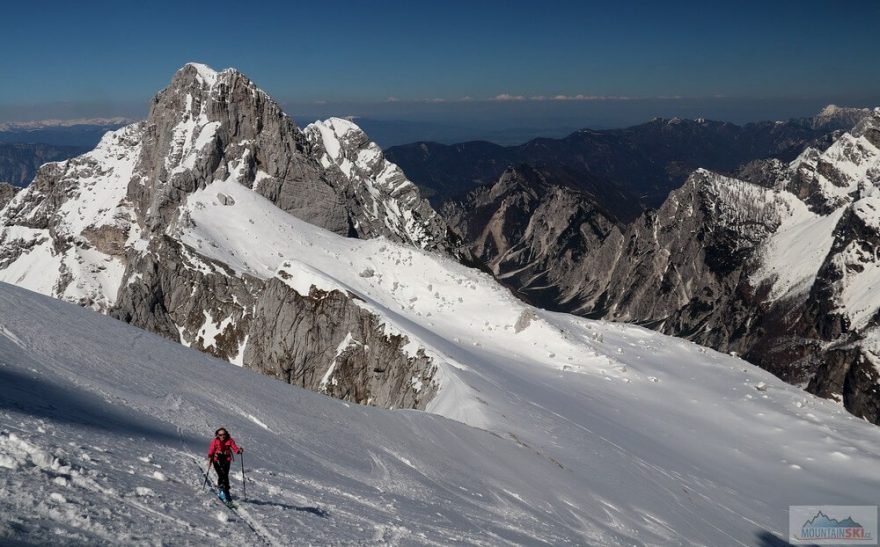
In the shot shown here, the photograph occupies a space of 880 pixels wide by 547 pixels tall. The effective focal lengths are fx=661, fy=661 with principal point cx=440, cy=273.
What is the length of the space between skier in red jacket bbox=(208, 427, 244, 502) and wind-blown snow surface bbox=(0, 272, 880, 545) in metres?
Answer: 0.58

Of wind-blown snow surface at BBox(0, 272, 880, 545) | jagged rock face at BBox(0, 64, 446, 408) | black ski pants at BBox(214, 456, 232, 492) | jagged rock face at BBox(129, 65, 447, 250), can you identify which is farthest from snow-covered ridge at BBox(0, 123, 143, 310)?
black ski pants at BBox(214, 456, 232, 492)

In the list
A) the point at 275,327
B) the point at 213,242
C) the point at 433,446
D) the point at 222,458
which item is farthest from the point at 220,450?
the point at 213,242

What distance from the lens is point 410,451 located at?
26719 millimetres

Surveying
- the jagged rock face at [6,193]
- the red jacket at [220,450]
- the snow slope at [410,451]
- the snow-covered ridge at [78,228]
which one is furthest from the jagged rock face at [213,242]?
the red jacket at [220,450]

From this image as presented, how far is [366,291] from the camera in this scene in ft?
247

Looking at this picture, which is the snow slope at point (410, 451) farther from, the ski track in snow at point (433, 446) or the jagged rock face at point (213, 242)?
the jagged rock face at point (213, 242)

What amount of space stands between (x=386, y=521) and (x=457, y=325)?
5210 centimetres

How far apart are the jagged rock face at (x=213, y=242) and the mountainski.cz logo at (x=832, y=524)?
78.0 ft

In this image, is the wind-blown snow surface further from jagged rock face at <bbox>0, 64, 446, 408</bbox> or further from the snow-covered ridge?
the snow-covered ridge

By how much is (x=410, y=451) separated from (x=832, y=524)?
1048 inches

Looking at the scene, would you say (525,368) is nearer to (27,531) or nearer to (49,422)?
(49,422)

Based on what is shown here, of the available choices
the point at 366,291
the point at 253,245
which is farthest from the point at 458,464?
the point at 253,245

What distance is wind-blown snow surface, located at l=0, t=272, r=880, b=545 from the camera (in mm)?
13438

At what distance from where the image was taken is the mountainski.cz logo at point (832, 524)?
34.7 m
